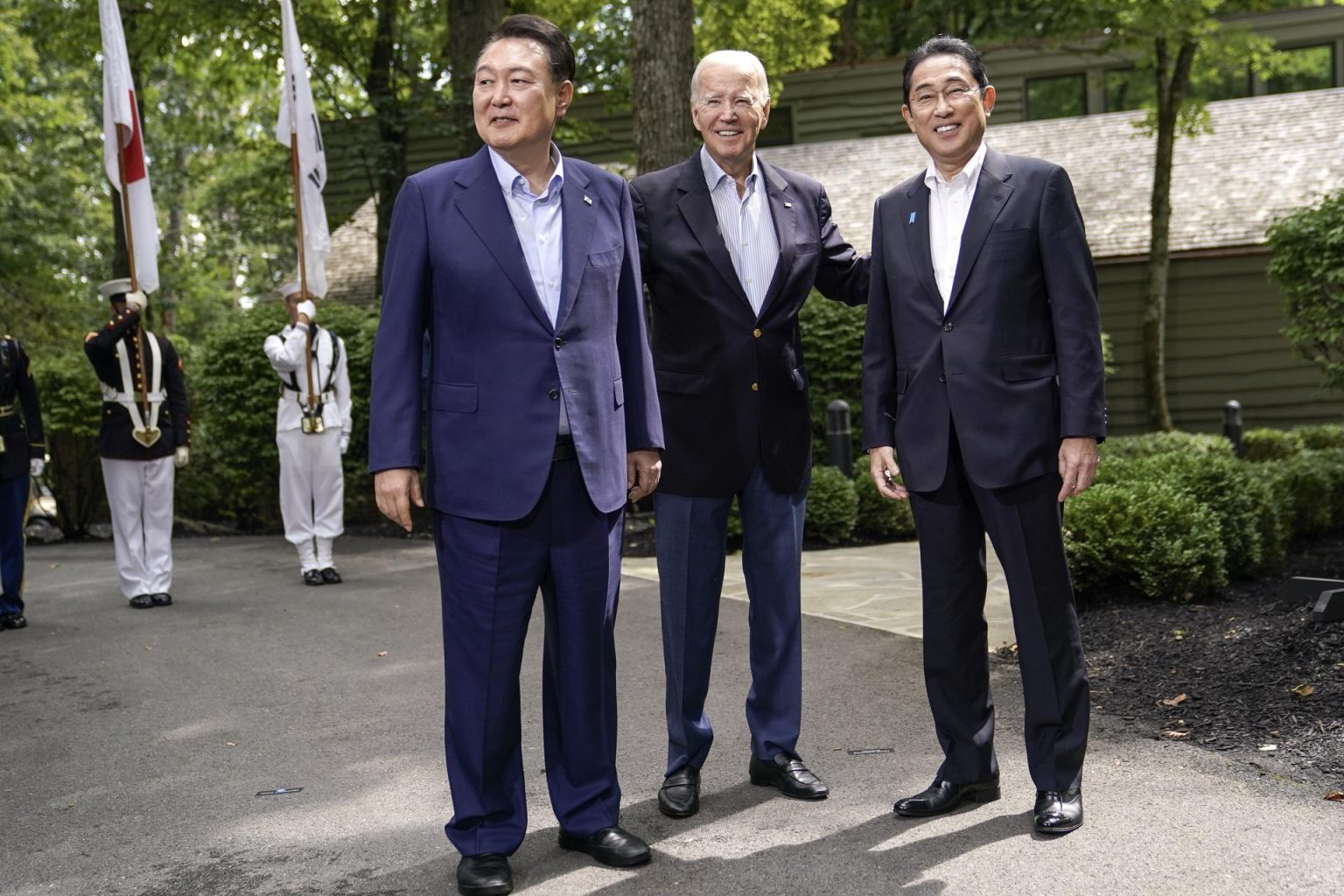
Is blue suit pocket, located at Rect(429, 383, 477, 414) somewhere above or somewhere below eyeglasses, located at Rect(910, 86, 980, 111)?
below

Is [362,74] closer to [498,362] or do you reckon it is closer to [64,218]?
[64,218]

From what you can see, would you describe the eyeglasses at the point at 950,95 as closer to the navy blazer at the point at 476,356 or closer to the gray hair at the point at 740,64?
A: the gray hair at the point at 740,64

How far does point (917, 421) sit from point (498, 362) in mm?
1374

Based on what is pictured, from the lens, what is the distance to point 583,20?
22312mm

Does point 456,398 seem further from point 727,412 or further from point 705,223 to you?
point 705,223

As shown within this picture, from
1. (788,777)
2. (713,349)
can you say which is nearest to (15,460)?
(713,349)

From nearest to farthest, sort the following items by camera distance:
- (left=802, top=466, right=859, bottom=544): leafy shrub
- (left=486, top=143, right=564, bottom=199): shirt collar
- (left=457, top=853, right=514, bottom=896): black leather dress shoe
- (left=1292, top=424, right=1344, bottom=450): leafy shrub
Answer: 1. (left=457, top=853, right=514, bottom=896): black leather dress shoe
2. (left=486, top=143, right=564, bottom=199): shirt collar
3. (left=802, top=466, right=859, bottom=544): leafy shrub
4. (left=1292, top=424, right=1344, bottom=450): leafy shrub

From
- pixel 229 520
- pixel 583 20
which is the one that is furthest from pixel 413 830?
pixel 583 20

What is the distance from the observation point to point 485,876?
3.79 meters

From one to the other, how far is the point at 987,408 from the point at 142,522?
7316 millimetres

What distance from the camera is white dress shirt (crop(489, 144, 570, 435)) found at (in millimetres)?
3965

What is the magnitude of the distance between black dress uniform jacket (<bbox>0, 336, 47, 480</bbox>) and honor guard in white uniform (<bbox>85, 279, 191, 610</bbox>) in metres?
0.49

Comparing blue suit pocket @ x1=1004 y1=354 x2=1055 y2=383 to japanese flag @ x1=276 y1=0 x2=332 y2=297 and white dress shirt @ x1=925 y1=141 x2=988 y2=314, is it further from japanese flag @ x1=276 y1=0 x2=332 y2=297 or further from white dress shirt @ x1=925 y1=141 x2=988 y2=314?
japanese flag @ x1=276 y1=0 x2=332 y2=297

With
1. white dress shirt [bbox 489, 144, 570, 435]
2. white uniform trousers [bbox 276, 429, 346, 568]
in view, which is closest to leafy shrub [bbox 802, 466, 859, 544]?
white uniform trousers [bbox 276, 429, 346, 568]
